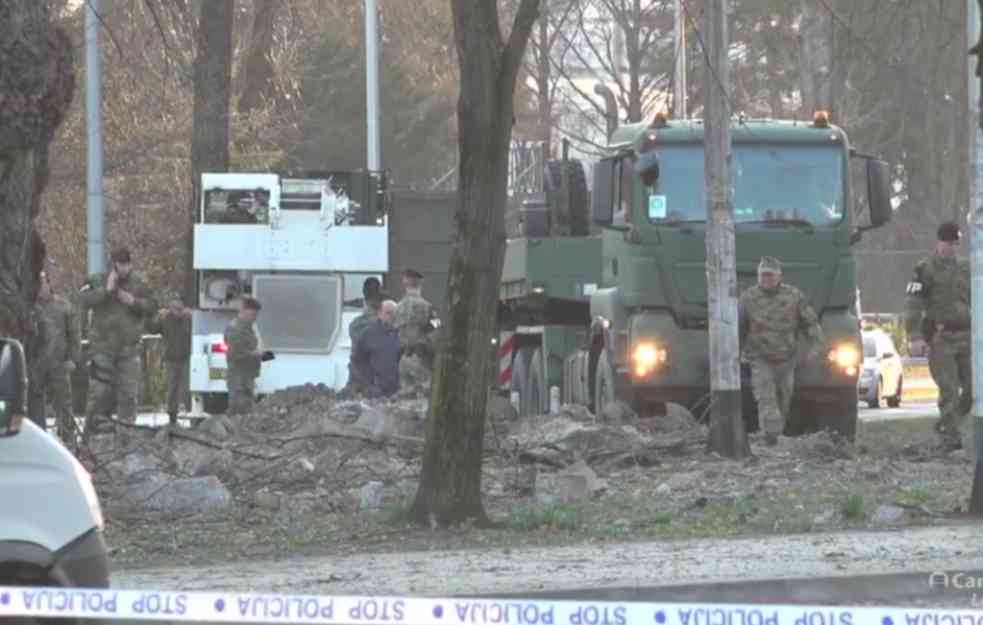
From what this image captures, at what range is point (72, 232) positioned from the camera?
128ft

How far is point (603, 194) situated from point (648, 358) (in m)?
1.63

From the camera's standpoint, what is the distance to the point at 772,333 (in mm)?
19797

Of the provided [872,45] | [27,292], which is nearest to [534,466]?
[872,45]

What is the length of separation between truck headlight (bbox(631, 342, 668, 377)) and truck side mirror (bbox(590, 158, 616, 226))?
4.08ft

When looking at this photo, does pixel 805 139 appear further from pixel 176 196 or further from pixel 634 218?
pixel 176 196

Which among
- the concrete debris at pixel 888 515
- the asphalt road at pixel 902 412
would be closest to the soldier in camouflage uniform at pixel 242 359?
the asphalt road at pixel 902 412

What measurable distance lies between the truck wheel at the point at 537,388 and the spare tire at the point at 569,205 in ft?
5.01

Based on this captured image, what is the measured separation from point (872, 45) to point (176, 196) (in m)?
26.8

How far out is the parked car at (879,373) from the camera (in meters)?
38.2

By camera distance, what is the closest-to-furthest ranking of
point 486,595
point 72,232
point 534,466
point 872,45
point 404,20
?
point 486,595
point 872,45
point 534,466
point 404,20
point 72,232

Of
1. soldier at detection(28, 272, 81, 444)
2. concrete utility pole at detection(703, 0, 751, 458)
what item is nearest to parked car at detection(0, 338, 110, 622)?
soldier at detection(28, 272, 81, 444)

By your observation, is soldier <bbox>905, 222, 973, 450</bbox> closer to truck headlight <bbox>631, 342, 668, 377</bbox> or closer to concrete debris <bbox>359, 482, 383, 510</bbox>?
truck headlight <bbox>631, 342, 668, 377</bbox>

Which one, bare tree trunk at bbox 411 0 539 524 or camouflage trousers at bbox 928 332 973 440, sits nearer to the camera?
bare tree trunk at bbox 411 0 539 524

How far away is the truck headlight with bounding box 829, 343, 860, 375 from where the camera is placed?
21547 mm
